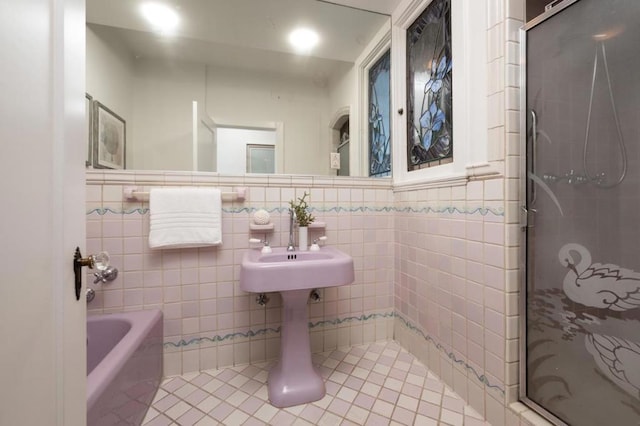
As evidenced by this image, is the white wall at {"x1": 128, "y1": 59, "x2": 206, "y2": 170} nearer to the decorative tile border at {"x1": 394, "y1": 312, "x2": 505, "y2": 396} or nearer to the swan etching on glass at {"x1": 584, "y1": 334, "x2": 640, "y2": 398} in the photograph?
the decorative tile border at {"x1": 394, "y1": 312, "x2": 505, "y2": 396}

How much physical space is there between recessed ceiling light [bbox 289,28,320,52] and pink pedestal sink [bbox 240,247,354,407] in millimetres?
1483

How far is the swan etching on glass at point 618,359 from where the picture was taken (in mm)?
805

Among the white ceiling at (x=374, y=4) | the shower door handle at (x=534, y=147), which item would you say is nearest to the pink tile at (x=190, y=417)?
the shower door handle at (x=534, y=147)

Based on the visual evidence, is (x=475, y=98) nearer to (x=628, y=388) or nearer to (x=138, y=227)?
(x=628, y=388)

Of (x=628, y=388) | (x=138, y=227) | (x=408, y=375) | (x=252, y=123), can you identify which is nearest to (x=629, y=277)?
(x=628, y=388)

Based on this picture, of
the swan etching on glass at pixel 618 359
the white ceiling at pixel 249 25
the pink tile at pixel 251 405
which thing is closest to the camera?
the swan etching on glass at pixel 618 359

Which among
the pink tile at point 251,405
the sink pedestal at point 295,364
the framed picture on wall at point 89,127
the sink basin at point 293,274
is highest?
the framed picture on wall at point 89,127

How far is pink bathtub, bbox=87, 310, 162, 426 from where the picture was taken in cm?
85

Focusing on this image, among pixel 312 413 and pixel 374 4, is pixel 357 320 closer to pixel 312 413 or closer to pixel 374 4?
pixel 312 413

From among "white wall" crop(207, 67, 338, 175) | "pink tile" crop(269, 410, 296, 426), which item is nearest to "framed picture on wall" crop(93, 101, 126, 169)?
"white wall" crop(207, 67, 338, 175)

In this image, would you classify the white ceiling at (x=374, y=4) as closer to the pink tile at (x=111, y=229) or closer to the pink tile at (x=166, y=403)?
the pink tile at (x=111, y=229)

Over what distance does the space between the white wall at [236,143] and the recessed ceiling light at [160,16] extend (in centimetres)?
67

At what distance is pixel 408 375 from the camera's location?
1.48 meters

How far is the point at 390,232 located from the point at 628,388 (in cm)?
121
